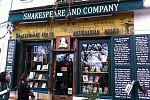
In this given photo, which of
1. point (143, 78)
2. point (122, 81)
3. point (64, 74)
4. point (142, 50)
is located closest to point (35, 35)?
point (64, 74)

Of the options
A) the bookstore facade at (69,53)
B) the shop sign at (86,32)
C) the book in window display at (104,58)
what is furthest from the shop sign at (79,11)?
the book in window display at (104,58)

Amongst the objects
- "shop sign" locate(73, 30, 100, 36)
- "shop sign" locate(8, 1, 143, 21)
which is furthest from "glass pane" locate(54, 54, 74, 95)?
"shop sign" locate(8, 1, 143, 21)

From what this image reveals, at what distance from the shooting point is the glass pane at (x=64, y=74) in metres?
7.42

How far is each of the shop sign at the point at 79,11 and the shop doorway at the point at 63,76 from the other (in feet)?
4.92

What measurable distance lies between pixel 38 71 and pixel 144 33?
13.7 feet

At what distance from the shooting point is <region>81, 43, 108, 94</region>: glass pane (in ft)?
23.0

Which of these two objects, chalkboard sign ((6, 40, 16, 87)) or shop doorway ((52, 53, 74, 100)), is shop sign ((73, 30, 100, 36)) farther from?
chalkboard sign ((6, 40, 16, 87))

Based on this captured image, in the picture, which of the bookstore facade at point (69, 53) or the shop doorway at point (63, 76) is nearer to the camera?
the bookstore facade at point (69, 53)

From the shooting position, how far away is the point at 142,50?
632 cm

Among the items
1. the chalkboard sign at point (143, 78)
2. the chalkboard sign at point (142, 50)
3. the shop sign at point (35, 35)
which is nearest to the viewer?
the chalkboard sign at point (143, 78)

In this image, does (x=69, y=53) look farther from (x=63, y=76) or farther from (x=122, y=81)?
(x=122, y=81)

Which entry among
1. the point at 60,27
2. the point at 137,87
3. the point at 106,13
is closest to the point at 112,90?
the point at 137,87

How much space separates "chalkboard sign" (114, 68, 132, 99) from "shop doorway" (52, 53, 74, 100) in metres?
1.71

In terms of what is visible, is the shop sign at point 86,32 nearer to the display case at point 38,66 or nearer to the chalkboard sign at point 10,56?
the display case at point 38,66
